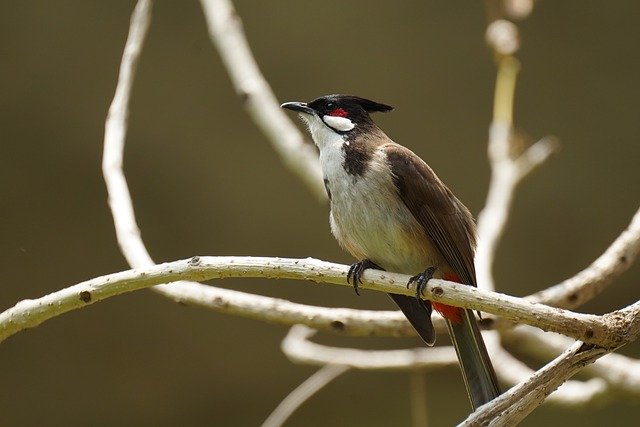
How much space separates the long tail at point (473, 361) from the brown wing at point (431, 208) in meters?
0.12

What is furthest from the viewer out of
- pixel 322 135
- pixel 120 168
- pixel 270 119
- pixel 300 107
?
pixel 270 119

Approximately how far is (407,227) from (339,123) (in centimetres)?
42

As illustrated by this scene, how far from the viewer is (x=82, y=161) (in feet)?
14.8

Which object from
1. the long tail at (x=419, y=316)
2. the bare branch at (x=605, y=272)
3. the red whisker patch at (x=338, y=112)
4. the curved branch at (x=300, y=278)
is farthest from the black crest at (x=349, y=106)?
the curved branch at (x=300, y=278)

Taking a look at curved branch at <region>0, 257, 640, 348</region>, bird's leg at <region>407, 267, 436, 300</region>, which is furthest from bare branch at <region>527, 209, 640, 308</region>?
curved branch at <region>0, 257, 640, 348</region>

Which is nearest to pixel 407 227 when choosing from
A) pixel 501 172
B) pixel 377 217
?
pixel 377 217

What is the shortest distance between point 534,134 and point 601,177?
0.41 m

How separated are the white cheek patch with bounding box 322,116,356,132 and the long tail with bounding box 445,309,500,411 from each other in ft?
2.07

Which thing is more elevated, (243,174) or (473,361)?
(243,174)

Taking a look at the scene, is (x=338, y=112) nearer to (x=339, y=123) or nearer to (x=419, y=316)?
(x=339, y=123)

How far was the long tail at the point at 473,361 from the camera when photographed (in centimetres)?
241

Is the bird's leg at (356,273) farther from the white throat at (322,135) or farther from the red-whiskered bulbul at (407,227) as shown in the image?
the white throat at (322,135)

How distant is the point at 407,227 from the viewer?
2.50m

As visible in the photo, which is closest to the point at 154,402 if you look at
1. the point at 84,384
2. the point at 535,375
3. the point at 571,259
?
the point at 84,384
